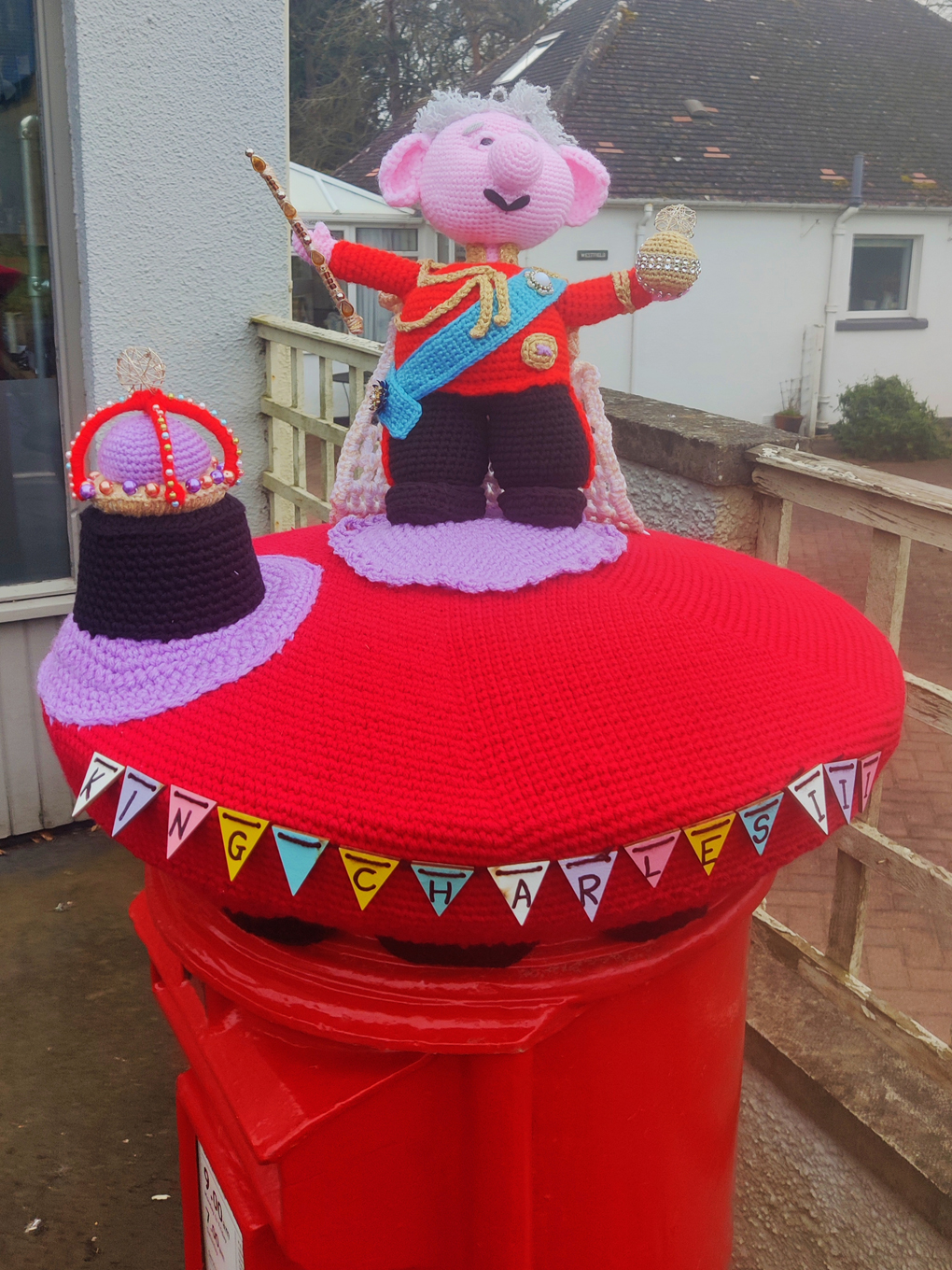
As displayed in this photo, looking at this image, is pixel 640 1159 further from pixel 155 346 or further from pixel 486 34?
pixel 486 34

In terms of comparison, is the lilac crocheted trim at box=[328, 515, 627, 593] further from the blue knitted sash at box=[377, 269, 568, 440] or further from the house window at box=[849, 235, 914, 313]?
the house window at box=[849, 235, 914, 313]

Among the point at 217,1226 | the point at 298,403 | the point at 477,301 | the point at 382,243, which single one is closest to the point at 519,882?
the point at 217,1226

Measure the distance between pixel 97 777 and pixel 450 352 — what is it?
69 centimetres

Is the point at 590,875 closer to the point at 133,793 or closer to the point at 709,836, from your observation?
the point at 709,836

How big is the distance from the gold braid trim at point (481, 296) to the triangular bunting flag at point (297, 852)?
2.34 ft

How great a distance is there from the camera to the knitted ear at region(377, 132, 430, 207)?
154 cm

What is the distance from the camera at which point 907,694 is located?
1671mm

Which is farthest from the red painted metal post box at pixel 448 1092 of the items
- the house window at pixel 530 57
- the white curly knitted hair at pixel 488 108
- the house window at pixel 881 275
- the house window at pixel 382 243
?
the house window at pixel 530 57

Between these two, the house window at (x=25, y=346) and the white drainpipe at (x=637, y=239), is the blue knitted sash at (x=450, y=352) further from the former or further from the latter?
the white drainpipe at (x=637, y=239)

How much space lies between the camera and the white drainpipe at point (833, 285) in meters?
13.0

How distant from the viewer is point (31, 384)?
2854 mm

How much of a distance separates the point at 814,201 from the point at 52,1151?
43.8 ft

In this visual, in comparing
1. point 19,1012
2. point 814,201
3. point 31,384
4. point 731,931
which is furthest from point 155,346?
point 814,201

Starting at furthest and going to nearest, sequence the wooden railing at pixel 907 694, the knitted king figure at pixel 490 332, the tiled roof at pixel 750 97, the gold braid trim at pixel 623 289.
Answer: the tiled roof at pixel 750 97 < the wooden railing at pixel 907 694 < the gold braid trim at pixel 623 289 < the knitted king figure at pixel 490 332
